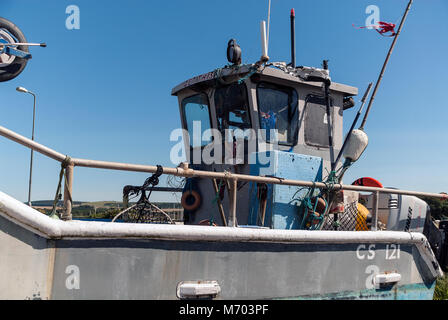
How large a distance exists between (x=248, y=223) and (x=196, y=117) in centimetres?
190

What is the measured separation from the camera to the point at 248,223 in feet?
18.2

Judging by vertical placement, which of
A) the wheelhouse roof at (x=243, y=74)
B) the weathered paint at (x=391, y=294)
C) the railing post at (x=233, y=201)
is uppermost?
the wheelhouse roof at (x=243, y=74)

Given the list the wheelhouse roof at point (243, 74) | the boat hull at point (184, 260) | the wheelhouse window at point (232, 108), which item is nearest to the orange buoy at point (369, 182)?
the boat hull at point (184, 260)

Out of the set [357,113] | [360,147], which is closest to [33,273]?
[360,147]

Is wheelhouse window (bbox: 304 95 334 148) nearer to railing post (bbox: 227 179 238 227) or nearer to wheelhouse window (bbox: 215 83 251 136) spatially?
wheelhouse window (bbox: 215 83 251 136)

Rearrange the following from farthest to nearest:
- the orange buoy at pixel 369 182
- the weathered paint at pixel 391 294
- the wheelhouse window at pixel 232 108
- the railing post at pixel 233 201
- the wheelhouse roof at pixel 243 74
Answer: the orange buoy at pixel 369 182 < the wheelhouse window at pixel 232 108 < the wheelhouse roof at pixel 243 74 < the weathered paint at pixel 391 294 < the railing post at pixel 233 201

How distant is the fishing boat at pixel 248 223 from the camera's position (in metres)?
3.21

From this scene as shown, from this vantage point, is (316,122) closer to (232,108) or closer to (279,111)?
(279,111)

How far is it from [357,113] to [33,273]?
4.59 metres

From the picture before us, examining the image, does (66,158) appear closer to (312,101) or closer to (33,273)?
(33,273)

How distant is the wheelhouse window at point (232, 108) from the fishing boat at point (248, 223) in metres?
0.02

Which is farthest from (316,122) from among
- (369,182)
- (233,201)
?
(233,201)

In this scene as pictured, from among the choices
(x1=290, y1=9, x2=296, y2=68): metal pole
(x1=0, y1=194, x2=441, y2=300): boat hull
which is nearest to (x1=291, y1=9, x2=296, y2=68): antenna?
(x1=290, y1=9, x2=296, y2=68): metal pole

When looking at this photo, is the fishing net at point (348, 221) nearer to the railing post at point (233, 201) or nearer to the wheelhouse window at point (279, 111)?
the wheelhouse window at point (279, 111)
